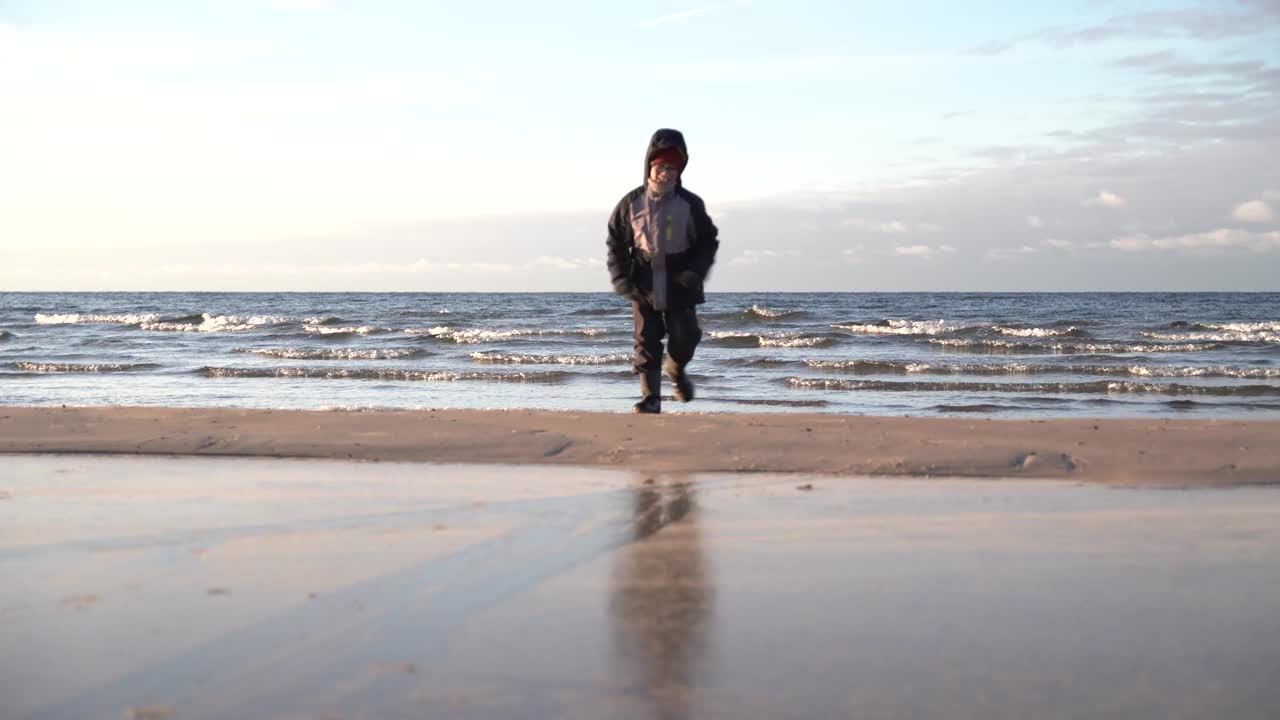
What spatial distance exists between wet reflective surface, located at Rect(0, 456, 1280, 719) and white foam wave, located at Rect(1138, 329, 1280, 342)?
16.5 metres

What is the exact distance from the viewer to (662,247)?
20.3ft

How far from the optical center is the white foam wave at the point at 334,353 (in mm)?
16125

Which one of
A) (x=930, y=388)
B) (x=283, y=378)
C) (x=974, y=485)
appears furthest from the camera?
(x=283, y=378)

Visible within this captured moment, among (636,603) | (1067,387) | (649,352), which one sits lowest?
(1067,387)

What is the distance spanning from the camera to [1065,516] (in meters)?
3.34

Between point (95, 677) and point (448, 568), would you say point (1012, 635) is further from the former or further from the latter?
point (95, 677)

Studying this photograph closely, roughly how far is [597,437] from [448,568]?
2534mm

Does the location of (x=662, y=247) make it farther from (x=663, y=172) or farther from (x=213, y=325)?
(x=213, y=325)

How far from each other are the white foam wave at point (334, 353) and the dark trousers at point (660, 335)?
1021 cm

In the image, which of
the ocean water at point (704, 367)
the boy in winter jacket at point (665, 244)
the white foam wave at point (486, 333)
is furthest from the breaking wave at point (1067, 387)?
the white foam wave at point (486, 333)

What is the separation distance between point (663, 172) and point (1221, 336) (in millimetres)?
17198

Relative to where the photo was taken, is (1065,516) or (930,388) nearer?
(1065,516)

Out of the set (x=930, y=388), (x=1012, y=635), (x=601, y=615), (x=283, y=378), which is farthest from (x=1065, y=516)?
(x=283, y=378)

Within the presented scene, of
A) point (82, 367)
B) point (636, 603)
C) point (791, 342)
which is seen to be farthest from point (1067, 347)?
point (636, 603)
